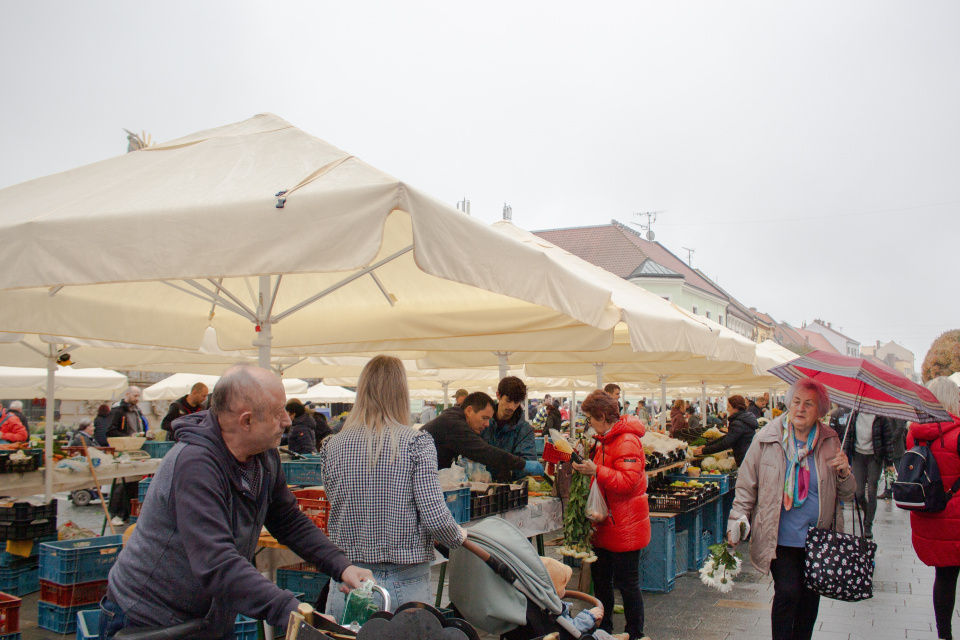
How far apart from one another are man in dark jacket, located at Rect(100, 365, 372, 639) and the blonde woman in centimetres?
84

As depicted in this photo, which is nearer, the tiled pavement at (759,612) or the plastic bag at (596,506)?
the plastic bag at (596,506)

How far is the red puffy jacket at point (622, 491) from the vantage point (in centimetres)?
516

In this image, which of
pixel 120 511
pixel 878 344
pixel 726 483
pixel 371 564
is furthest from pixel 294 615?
pixel 878 344

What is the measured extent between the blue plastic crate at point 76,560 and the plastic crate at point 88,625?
2.39 meters

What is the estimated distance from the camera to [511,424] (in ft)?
22.1

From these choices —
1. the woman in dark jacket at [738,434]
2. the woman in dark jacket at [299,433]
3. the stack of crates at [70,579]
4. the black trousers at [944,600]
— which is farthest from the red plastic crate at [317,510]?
the woman in dark jacket at [738,434]

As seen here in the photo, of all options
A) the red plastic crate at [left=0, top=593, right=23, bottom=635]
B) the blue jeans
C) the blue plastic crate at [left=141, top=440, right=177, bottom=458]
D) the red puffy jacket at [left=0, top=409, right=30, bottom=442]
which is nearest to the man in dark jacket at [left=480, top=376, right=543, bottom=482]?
the red plastic crate at [left=0, top=593, right=23, bottom=635]

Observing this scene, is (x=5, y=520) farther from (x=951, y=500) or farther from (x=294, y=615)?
(x=951, y=500)

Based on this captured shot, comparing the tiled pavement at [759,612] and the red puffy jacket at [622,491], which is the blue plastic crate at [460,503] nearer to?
the red puffy jacket at [622,491]

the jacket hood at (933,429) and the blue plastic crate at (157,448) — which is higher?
the jacket hood at (933,429)

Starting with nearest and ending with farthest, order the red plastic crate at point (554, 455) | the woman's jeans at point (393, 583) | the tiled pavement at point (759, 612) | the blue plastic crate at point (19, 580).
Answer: the woman's jeans at point (393, 583), the red plastic crate at point (554, 455), the tiled pavement at point (759, 612), the blue plastic crate at point (19, 580)

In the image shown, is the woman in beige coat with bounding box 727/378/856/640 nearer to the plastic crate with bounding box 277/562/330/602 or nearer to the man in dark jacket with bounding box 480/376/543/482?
the man in dark jacket with bounding box 480/376/543/482

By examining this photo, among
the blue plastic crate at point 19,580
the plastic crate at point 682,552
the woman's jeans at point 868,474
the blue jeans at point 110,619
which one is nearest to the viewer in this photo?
the blue jeans at point 110,619

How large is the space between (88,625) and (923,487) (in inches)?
203
